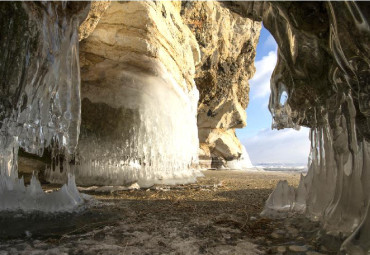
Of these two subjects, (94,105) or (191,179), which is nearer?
(94,105)

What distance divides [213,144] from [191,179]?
1007cm

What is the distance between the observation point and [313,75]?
1917mm

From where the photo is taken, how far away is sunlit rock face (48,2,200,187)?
4.85 meters

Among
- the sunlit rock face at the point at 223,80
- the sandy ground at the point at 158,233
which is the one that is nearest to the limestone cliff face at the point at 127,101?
the sandy ground at the point at 158,233

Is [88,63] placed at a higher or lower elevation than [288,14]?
higher

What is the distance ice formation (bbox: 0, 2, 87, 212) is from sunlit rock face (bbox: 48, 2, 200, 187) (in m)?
2.04

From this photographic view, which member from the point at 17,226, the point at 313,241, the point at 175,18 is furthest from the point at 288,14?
the point at 175,18

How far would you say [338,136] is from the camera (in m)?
1.95

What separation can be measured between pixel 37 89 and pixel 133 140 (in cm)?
259

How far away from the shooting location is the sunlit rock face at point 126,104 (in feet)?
15.9

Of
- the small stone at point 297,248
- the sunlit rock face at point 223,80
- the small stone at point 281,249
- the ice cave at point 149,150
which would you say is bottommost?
the small stone at point 281,249

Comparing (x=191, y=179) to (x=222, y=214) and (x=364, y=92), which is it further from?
(x=364, y=92)

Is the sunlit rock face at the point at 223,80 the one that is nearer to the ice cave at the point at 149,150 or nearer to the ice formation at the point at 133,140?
the ice formation at the point at 133,140

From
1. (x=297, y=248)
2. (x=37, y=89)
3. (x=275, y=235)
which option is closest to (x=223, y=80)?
(x=37, y=89)
